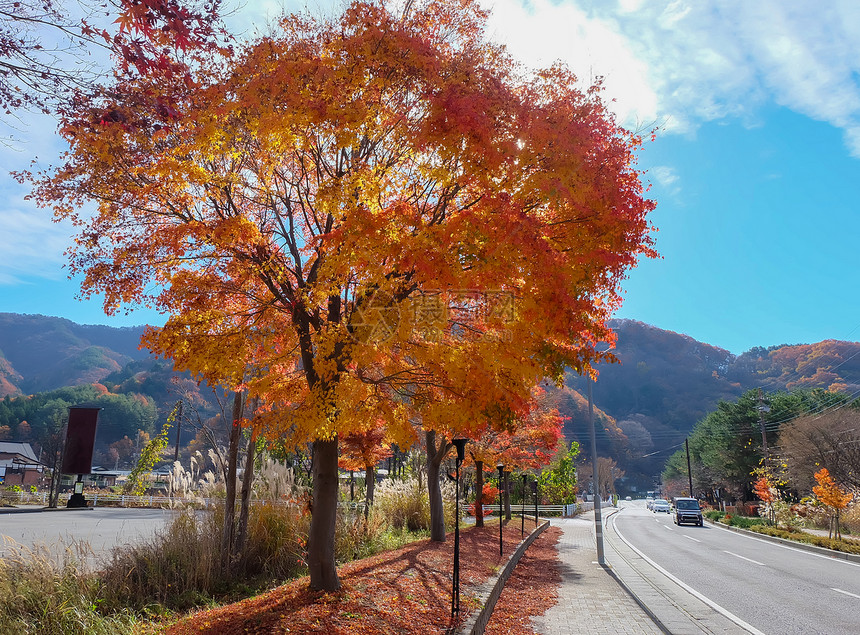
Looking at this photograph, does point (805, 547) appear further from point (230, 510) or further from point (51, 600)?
point (51, 600)

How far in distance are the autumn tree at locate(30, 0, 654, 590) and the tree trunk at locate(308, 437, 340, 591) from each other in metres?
0.03

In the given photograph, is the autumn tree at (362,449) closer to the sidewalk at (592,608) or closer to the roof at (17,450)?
the sidewalk at (592,608)

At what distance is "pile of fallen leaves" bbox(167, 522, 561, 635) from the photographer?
5965 mm

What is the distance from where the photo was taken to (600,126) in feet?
21.6

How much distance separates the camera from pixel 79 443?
3356cm

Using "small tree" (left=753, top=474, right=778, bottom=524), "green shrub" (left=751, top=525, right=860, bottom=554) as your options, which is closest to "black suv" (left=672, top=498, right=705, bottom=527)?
"small tree" (left=753, top=474, right=778, bottom=524)

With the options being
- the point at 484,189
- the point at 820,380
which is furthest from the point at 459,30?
the point at 820,380

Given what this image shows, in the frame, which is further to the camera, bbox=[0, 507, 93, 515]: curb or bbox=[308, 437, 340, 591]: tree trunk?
bbox=[0, 507, 93, 515]: curb

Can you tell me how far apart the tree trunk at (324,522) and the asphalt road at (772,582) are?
6.68 m

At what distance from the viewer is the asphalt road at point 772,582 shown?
28.9ft

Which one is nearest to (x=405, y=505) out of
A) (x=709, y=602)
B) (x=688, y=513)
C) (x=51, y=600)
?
(x=709, y=602)

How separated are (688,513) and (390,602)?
33420 millimetres

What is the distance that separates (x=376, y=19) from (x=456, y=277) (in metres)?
3.31

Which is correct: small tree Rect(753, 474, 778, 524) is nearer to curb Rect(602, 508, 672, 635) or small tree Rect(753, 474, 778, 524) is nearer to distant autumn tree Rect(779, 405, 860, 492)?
distant autumn tree Rect(779, 405, 860, 492)
